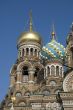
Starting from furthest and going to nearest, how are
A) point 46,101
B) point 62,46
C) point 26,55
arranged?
point 62,46 → point 26,55 → point 46,101

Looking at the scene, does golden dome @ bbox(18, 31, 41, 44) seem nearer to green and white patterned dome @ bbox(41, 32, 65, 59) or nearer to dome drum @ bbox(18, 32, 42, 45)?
dome drum @ bbox(18, 32, 42, 45)

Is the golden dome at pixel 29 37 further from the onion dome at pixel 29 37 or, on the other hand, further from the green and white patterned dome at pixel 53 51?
the green and white patterned dome at pixel 53 51

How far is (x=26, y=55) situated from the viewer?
1563 inches

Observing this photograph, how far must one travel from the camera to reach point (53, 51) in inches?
1626

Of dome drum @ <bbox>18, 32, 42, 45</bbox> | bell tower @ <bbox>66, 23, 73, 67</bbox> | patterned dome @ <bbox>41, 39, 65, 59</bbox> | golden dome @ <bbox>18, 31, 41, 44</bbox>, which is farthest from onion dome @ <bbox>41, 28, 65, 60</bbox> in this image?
golden dome @ <bbox>18, 31, 41, 44</bbox>

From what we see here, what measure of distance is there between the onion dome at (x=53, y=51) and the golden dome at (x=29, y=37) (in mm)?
1697

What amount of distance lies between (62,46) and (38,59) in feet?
14.3

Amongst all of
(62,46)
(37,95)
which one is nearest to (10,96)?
(37,95)

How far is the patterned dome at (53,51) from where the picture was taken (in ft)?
135

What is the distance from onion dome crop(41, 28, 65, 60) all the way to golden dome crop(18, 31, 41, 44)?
1.70 metres

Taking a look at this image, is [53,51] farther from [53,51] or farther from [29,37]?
[29,37]

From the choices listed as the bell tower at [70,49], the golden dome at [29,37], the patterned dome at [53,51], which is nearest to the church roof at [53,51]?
the patterned dome at [53,51]

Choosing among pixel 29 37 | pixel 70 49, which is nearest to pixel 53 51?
pixel 70 49

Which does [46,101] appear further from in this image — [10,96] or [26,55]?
[26,55]
